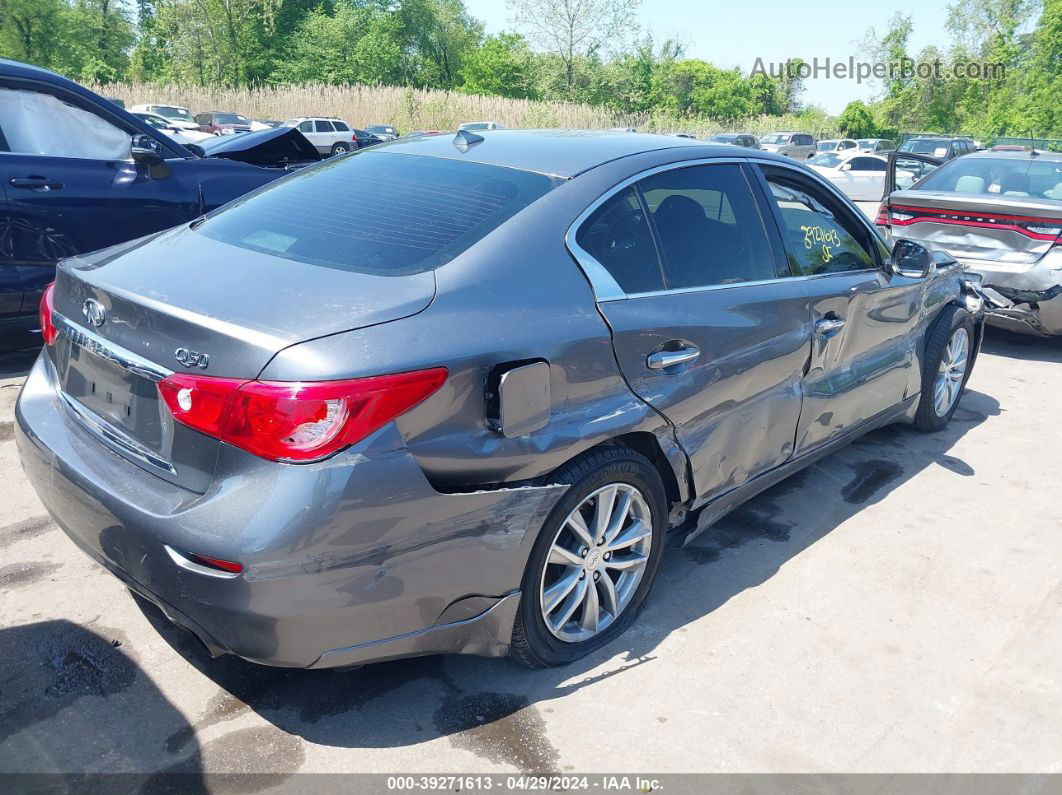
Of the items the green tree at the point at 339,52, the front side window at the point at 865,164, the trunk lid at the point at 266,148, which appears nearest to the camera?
the trunk lid at the point at 266,148

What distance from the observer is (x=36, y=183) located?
512 cm

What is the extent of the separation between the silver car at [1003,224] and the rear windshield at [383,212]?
4.76 metres

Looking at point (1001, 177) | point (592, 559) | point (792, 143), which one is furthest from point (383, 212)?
point (792, 143)

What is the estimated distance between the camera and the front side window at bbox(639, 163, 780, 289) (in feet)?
10.4

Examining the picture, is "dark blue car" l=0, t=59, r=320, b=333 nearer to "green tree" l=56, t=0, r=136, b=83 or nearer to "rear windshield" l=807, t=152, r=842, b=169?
"rear windshield" l=807, t=152, r=842, b=169

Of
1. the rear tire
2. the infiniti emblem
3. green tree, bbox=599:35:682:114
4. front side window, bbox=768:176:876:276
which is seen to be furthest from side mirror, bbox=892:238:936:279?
green tree, bbox=599:35:682:114

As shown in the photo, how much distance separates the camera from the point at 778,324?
348 cm

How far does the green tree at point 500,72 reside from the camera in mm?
60853

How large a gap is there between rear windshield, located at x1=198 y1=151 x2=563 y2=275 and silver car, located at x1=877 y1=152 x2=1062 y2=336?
476 cm

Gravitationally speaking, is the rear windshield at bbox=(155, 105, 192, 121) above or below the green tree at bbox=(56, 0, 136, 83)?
below

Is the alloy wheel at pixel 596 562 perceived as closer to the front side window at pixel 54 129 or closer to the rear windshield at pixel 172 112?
the front side window at pixel 54 129

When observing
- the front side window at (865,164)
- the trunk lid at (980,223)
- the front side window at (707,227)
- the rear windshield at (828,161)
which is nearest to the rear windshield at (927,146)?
the front side window at (865,164)

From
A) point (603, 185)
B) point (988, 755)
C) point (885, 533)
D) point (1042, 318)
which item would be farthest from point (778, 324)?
point (1042, 318)

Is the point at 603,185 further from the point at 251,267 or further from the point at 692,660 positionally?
the point at 692,660
